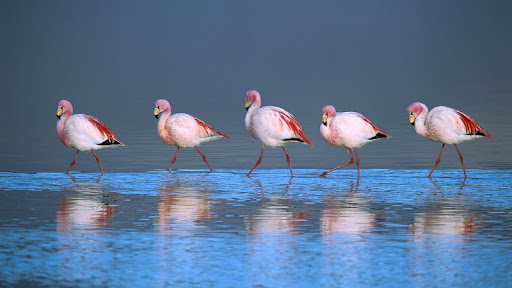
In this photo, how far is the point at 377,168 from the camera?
527 inches

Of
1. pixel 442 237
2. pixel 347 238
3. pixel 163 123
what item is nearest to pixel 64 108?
pixel 163 123

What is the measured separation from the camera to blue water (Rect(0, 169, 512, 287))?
21.7ft

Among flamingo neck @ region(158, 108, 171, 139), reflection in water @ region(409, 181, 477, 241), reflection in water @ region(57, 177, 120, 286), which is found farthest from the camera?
flamingo neck @ region(158, 108, 171, 139)

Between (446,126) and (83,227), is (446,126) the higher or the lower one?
the higher one

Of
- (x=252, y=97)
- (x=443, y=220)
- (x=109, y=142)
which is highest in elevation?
(x=252, y=97)

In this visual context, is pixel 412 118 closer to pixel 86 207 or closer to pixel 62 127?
pixel 62 127

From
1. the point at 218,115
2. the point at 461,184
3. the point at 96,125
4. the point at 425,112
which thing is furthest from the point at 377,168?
the point at 218,115

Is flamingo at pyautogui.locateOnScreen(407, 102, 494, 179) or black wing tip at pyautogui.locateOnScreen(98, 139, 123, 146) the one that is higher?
flamingo at pyautogui.locateOnScreen(407, 102, 494, 179)

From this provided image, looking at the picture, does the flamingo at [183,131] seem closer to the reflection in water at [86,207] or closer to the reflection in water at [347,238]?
the reflection in water at [86,207]

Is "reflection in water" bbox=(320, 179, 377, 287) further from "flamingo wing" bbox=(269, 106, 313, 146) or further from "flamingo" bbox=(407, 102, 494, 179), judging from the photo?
"flamingo" bbox=(407, 102, 494, 179)

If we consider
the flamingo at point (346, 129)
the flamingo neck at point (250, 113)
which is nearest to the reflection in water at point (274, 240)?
the flamingo at point (346, 129)

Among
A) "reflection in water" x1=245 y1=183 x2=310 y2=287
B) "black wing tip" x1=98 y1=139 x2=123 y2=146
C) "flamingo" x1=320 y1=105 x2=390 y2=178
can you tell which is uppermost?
"flamingo" x1=320 y1=105 x2=390 y2=178

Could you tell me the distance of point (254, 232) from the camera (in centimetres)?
814

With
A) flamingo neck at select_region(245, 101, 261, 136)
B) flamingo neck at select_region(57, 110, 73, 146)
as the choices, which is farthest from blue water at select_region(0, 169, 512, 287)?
flamingo neck at select_region(245, 101, 261, 136)
